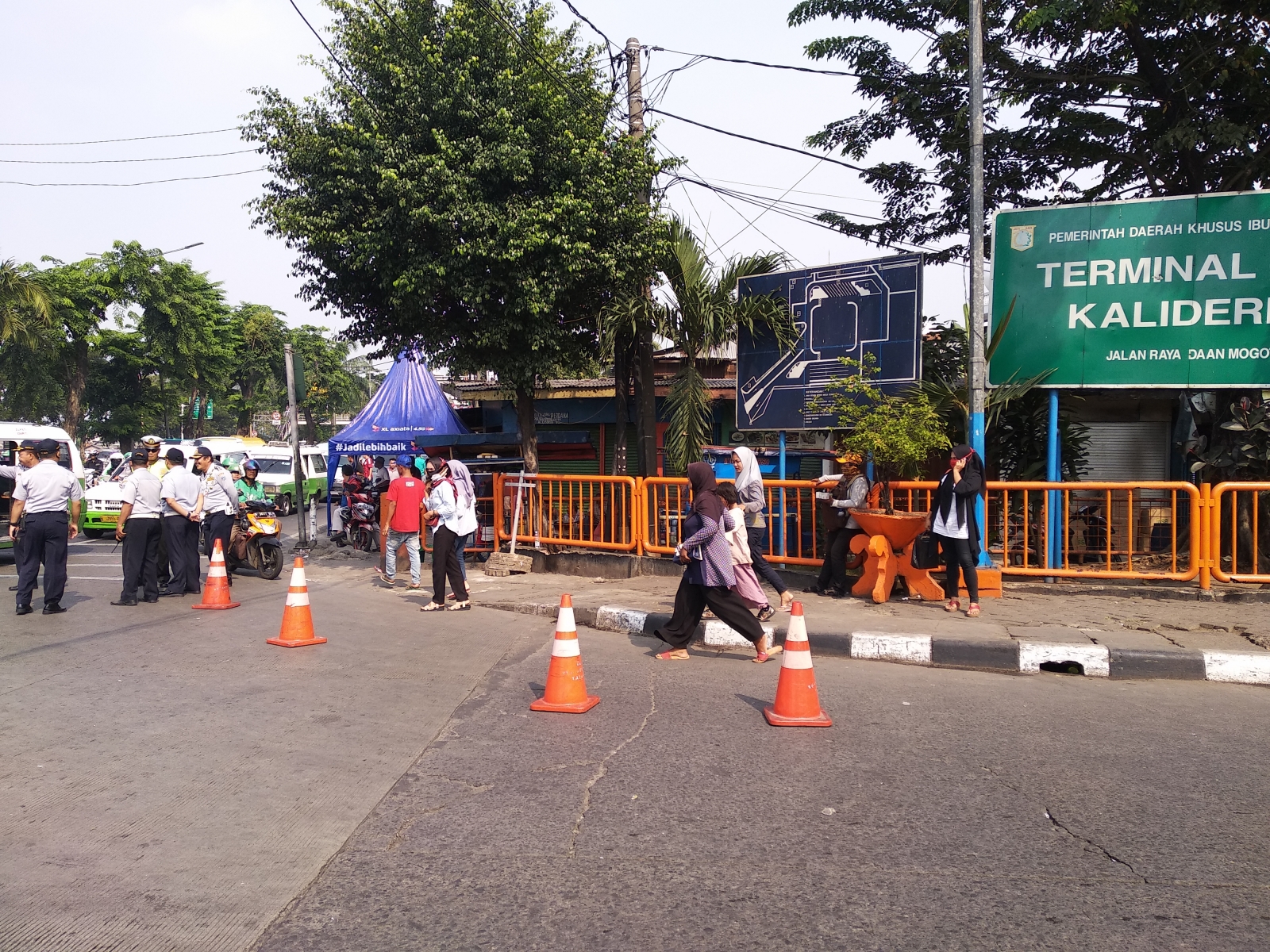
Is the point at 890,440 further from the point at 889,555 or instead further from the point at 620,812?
the point at 620,812

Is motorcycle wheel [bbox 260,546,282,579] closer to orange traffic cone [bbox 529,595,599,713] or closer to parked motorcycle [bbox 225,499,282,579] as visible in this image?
parked motorcycle [bbox 225,499,282,579]

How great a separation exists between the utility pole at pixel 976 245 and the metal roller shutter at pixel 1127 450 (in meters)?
5.07

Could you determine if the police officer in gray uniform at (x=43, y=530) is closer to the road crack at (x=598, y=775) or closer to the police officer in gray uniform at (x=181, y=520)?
the police officer in gray uniform at (x=181, y=520)

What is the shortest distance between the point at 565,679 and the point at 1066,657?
12.9 feet

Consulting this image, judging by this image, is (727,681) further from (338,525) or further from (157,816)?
(338,525)

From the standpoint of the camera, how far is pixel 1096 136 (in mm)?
14562

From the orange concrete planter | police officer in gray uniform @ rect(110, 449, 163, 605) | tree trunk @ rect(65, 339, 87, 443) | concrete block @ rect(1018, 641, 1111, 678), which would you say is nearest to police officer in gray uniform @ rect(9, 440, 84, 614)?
police officer in gray uniform @ rect(110, 449, 163, 605)

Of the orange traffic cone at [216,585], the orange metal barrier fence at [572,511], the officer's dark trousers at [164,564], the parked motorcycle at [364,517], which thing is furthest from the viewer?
the parked motorcycle at [364,517]

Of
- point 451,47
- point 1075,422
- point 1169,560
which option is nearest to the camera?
point 1169,560

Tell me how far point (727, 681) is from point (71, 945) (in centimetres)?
444

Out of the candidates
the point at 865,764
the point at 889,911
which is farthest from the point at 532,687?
the point at 889,911

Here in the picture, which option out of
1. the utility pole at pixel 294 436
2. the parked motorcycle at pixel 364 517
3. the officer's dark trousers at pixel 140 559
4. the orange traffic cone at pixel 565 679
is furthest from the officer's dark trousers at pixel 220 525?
the orange traffic cone at pixel 565 679

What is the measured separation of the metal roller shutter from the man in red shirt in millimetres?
9491

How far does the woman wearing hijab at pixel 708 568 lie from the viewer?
7.08 metres
